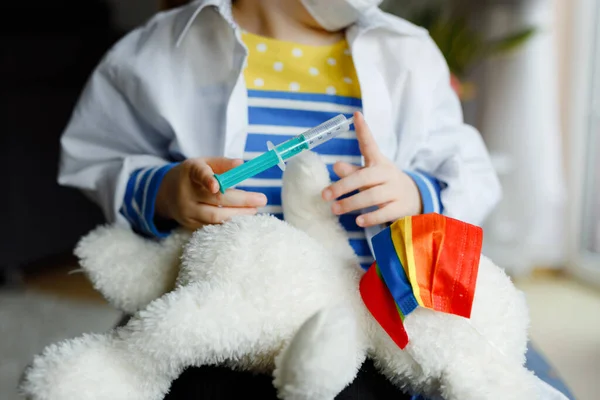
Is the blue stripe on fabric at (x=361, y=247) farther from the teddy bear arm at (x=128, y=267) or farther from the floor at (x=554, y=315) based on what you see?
the floor at (x=554, y=315)

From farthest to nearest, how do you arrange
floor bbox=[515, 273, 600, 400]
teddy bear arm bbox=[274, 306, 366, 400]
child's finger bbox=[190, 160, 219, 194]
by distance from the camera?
floor bbox=[515, 273, 600, 400] < child's finger bbox=[190, 160, 219, 194] < teddy bear arm bbox=[274, 306, 366, 400]

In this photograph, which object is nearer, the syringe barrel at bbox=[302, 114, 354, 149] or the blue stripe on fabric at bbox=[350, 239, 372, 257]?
the syringe barrel at bbox=[302, 114, 354, 149]

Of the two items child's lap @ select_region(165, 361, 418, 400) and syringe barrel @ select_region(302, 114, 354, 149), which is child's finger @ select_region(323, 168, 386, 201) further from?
child's lap @ select_region(165, 361, 418, 400)

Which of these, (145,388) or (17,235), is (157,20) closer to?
(145,388)

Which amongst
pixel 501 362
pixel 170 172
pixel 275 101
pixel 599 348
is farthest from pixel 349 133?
pixel 599 348

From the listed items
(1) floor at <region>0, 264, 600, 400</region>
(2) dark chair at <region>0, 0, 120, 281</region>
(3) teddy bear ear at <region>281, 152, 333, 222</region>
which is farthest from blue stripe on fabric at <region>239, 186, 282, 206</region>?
(2) dark chair at <region>0, 0, 120, 281</region>

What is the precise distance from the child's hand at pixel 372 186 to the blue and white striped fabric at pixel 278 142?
39mm

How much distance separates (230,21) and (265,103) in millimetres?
101

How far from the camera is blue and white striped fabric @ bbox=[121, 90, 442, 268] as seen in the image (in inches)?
23.5

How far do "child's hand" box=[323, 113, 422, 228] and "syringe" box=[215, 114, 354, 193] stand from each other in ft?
0.11

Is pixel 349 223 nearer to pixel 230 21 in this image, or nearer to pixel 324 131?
pixel 324 131

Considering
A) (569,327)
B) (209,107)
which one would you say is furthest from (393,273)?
(569,327)

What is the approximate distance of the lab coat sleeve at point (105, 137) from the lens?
66cm

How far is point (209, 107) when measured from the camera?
65 centimetres
